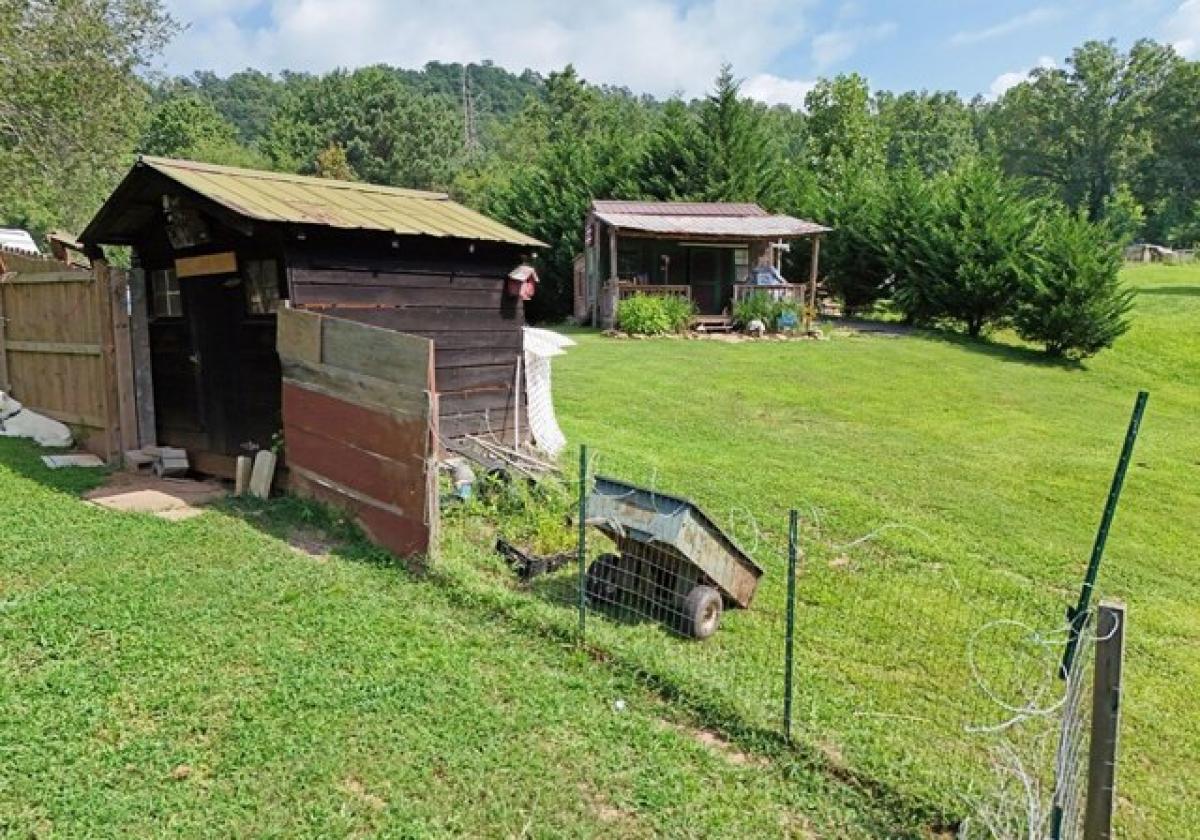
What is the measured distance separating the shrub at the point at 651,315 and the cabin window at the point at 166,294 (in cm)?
1281

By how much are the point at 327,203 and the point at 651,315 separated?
509 inches

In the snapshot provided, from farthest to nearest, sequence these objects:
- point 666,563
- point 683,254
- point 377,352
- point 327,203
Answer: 1. point 683,254
2. point 327,203
3. point 377,352
4. point 666,563

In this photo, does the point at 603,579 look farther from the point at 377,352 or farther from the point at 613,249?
the point at 613,249

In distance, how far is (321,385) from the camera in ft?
19.4

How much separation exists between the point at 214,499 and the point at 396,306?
2256 millimetres

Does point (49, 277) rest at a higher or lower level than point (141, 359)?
higher

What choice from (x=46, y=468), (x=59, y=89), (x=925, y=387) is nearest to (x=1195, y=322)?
(x=925, y=387)

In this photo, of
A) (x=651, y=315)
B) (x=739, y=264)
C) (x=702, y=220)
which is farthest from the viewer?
(x=739, y=264)

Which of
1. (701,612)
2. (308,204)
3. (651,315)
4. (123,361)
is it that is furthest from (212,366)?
(651,315)

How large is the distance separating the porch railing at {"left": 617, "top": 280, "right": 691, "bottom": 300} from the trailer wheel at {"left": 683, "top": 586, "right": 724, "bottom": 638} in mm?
16132

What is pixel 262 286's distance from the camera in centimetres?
670

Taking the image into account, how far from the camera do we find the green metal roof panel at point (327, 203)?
6.26 meters

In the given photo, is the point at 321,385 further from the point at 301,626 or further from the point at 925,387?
the point at 925,387

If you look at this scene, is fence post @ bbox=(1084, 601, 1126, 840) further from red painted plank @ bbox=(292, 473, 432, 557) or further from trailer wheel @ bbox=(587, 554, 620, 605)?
red painted plank @ bbox=(292, 473, 432, 557)
